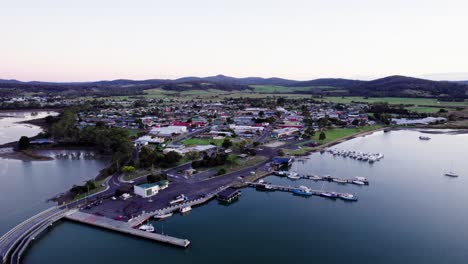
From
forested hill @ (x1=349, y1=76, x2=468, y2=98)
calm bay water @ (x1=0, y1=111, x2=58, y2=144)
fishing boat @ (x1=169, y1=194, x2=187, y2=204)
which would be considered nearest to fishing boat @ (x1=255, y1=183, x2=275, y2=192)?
fishing boat @ (x1=169, y1=194, x2=187, y2=204)

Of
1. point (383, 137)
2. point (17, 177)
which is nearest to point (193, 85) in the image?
point (383, 137)

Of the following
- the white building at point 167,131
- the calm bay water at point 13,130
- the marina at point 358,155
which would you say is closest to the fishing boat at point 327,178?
the marina at point 358,155

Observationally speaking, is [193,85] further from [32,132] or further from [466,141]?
[466,141]

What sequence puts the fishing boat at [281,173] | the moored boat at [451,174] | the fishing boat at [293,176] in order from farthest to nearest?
the moored boat at [451,174]
the fishing boat at [281,173]
the fishing boat at [293,176]

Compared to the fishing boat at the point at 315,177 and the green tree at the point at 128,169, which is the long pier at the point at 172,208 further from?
the fishing boat at the point at 315,177

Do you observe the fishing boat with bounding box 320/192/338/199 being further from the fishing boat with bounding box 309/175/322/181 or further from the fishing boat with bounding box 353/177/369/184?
the fishing boat with bounding box 353/177/369/184
